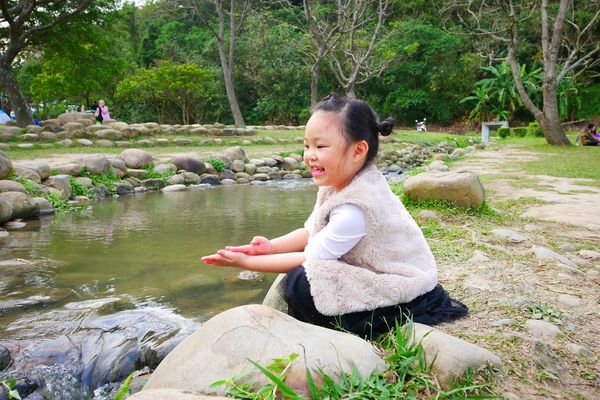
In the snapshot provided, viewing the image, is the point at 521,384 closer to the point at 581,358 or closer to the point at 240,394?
the point at 581,358

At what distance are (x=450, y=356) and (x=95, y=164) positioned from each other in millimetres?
7953

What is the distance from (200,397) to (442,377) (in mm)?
764

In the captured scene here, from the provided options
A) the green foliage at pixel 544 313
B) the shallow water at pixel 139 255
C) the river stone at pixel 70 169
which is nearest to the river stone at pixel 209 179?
the shallow water at pixel 139 255

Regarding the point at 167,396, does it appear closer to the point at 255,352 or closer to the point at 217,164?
the point at 255,352

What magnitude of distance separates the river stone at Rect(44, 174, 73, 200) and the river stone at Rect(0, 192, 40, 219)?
107 centimetres

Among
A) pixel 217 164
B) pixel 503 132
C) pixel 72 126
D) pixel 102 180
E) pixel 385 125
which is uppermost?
pixel 72 126

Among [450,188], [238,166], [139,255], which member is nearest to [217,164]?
[238,166]

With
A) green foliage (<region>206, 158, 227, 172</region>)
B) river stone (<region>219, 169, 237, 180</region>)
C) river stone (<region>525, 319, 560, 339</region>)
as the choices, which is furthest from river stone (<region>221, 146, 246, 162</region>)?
river stone (<region>525, 319, 560, 339</region>)

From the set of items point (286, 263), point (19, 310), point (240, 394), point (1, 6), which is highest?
point (1, 6)

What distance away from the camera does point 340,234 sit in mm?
1945

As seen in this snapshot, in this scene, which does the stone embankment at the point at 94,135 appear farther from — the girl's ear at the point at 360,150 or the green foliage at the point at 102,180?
the girl's ear at the point at 360,150

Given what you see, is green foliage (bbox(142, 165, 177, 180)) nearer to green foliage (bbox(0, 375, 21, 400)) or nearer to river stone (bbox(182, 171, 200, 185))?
river stone (bbox(182, 171, 200, 185))

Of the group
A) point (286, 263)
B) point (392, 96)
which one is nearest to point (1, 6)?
point (286, 263)

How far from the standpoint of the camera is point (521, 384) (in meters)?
1.67
